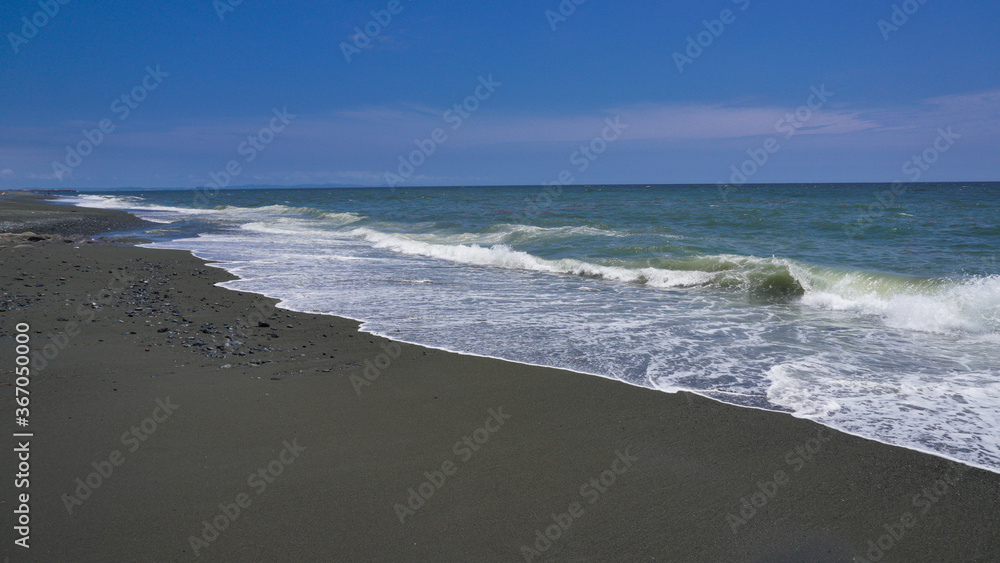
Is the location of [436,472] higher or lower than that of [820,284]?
lower

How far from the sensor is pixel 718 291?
37.2 ft

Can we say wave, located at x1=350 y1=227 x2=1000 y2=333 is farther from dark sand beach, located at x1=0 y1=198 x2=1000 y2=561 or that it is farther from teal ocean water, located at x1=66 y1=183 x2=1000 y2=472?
dark sand beach, located at x1=0 y1=198 x2=1000 y2=561

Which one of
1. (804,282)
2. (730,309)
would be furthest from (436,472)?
(804,282)

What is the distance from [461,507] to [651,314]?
20.1 ft

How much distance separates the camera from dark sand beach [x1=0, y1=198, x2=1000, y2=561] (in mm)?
2959

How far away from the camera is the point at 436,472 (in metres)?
3.68

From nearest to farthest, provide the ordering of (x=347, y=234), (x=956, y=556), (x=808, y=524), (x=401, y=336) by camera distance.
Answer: (x=956, y=556), (x=808, y=524), (x=401, y=336), (x=347, y=234)

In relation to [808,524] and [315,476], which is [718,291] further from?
[315,476]

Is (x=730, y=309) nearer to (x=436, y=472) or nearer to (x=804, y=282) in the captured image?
(x=804, y=282)

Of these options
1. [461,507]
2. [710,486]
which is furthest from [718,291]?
[461,507]

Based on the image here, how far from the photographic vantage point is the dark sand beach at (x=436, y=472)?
2.96m

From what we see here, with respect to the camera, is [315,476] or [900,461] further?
[900,461]

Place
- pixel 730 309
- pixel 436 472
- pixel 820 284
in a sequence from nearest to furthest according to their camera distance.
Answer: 1. pixel 436 472
2. pixel 730 309
3. pixel 820 284

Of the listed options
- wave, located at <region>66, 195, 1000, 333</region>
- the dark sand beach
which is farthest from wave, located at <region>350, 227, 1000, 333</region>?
the dark sand beach
